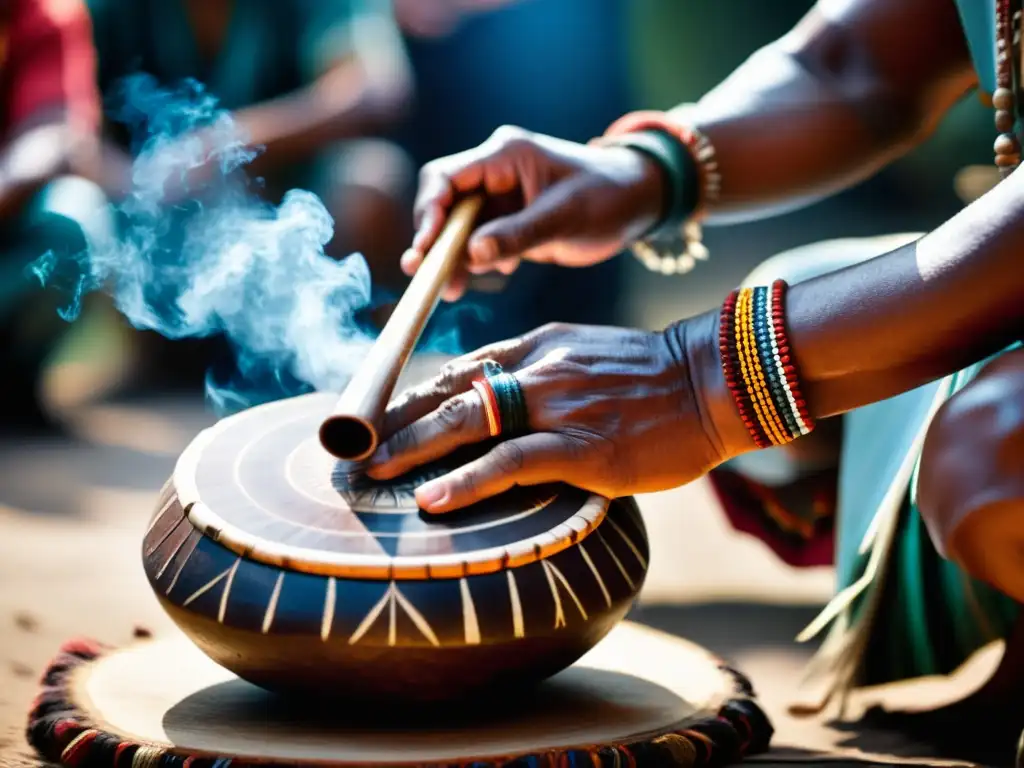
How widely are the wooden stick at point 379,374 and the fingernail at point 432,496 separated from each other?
3.1 inches

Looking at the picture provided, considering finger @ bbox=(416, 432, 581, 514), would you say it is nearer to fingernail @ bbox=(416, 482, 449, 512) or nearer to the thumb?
fingernail @ bbox=(416, 482, 449, 512)

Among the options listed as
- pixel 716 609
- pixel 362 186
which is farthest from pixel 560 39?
pixel 716 609

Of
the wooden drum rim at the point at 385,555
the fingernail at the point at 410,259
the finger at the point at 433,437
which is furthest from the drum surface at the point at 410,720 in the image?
the fingernail at the point at 410,259

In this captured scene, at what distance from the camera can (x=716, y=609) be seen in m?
2.66

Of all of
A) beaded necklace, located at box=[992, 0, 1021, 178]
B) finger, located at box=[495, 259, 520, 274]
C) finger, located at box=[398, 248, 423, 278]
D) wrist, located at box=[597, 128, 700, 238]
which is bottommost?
finger, located at box=[495, 259, 520, 274]

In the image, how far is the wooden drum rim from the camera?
52.1 inches

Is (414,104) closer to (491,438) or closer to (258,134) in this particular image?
(258,134)

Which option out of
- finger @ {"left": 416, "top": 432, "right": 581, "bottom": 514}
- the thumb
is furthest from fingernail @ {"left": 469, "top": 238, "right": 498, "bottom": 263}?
finger @ {"left": 416, "top": 432, "right": 581, "bottom": 514}

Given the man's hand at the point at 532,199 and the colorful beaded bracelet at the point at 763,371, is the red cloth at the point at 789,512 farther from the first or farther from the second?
the colorful beaded bracelet at the point at 763,371

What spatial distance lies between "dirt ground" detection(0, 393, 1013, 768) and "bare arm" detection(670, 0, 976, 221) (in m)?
0.91

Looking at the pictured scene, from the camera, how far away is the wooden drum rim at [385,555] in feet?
4.34

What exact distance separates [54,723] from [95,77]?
4.18 m

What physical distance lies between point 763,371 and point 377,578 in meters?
0.53

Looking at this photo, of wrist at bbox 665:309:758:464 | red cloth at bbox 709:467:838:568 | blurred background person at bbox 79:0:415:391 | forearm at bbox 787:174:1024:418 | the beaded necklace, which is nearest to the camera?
forearm at bbox 787:174:1024:418
